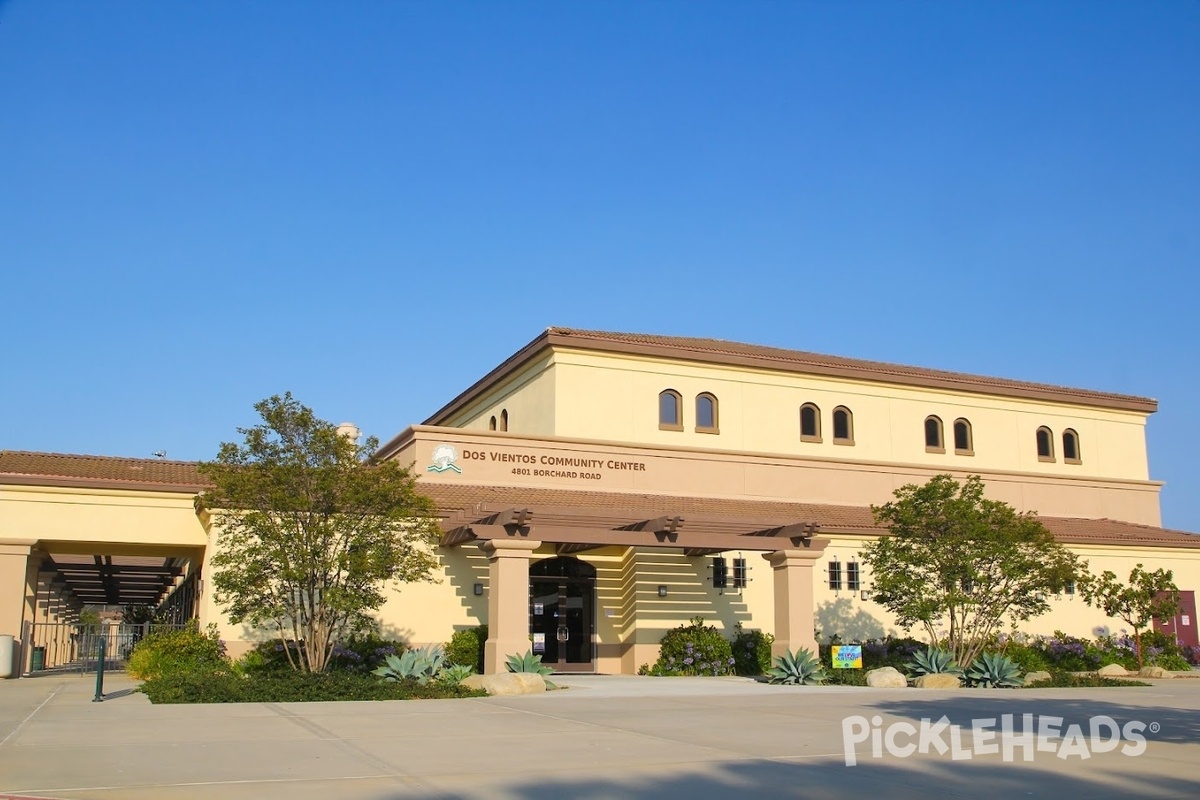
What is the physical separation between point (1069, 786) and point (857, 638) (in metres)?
21.0

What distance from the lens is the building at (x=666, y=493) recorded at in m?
26.4

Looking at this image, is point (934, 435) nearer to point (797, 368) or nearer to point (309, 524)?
point (797, 368)

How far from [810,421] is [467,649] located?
14027 mm

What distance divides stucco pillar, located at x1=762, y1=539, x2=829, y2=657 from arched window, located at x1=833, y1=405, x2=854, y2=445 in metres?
7.86

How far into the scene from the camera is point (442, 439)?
29.4m

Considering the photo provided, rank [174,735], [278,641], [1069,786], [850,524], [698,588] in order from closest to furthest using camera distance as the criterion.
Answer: [1069,786] < [174,735] < [278,641] < [698,588] < [850,524]

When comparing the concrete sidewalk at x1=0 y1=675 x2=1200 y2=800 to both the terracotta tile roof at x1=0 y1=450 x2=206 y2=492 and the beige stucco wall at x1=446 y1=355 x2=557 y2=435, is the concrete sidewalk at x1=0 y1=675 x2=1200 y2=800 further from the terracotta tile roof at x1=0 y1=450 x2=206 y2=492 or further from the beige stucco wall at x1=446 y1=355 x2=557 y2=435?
the beige stucco wall at x1=446 y1=355 x2=557 y2=435

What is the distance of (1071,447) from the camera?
38.8m

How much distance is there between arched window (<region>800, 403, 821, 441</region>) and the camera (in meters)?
34.6

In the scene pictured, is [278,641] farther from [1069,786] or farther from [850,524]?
[1069,786]

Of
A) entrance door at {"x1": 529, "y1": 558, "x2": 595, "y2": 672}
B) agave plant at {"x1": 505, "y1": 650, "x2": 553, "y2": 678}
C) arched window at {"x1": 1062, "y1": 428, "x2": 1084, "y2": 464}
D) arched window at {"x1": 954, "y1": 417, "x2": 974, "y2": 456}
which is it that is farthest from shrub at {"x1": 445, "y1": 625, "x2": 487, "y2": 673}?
arched window at {"x1": 1062, "y1": 428, "x2": 1084, "y2": 464}

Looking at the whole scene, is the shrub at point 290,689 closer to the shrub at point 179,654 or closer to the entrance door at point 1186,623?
the shrub at point 179,654

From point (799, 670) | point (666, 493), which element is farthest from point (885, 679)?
point (666, 493)

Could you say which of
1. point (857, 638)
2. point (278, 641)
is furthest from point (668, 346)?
point (278, 641)
